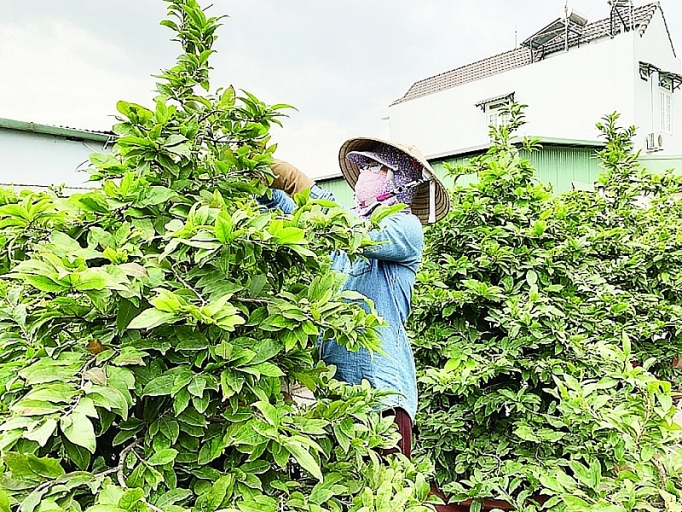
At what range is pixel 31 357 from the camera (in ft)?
3.11

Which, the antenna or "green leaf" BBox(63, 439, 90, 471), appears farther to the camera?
the antenna

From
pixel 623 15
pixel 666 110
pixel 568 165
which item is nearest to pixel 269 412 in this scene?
pixel 568 165

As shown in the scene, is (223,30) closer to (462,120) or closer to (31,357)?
(31,357)

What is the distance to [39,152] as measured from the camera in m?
3.62

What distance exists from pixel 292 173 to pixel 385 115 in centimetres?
1446

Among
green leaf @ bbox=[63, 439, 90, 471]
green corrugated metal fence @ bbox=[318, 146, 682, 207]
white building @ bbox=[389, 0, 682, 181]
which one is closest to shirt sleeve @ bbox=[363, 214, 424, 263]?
green leaf @ bbox=[63, 439, 90, 471]

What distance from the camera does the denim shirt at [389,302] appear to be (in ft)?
5.28

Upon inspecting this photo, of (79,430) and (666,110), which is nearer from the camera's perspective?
(79,430)

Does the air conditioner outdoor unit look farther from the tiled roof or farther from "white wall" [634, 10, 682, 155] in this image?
the tiled roof

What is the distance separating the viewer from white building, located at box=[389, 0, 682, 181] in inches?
416

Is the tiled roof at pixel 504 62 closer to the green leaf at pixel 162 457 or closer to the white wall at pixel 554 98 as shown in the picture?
the white wall at pixel 554 98

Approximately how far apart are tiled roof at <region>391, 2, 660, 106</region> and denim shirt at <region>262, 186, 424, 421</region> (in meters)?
11.2

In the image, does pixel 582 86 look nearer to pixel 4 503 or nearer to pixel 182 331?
pixel 182 331

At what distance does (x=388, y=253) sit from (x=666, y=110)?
12.1 m
